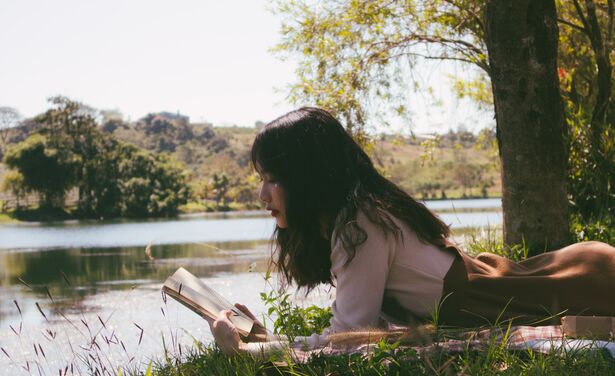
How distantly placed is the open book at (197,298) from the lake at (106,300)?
44 cm

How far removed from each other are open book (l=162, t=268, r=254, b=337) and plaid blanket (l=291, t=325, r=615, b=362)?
0.96 ft

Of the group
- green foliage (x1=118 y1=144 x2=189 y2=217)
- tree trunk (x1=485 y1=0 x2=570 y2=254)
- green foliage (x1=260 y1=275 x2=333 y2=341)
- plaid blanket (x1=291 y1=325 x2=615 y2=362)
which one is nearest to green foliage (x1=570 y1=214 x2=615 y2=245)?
tree trunk (x1=485 y1=0 x2=570 y2=254)

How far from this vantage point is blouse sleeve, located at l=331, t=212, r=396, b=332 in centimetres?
204

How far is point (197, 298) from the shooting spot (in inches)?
90.1

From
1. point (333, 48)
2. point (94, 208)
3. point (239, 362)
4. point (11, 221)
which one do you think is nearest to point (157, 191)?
point (94, 208)

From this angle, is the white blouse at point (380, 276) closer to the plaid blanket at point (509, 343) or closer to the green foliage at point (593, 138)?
the plaid blanket at point (509, 343)

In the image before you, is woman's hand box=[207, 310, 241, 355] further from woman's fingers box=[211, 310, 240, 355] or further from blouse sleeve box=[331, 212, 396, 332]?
blouse sleeve box=[331, 212, 396, 332]

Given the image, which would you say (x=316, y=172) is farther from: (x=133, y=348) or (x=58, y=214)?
(x=58, y=214)

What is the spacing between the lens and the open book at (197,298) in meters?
2.25

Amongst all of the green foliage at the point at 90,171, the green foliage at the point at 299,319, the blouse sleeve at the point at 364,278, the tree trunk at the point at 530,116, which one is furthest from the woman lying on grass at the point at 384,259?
the green foliage at the point at 90,171

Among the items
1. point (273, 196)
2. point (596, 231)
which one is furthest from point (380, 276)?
point (596, 231)

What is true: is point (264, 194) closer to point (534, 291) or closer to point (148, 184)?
point (534, 291)

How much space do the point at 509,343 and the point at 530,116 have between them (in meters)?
2.18

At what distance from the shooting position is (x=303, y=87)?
23.4 feet
